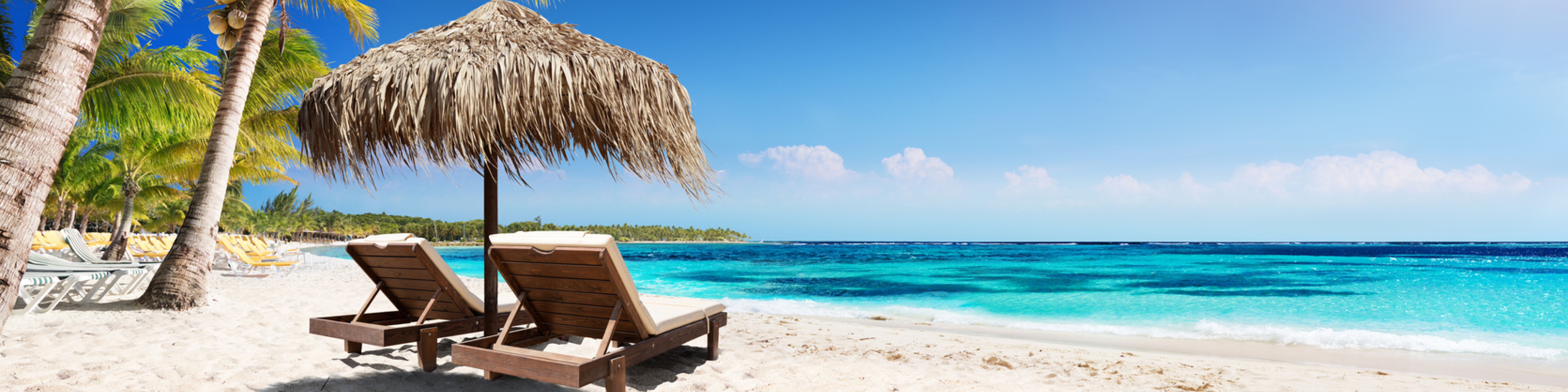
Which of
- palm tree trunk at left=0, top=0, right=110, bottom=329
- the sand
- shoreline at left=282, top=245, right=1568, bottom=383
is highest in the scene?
palm tree trunk at left=0, top=0, right=110, bottom=329

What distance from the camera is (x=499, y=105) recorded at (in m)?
3.10

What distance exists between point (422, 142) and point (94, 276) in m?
4.12

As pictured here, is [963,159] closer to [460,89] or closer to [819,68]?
[819,68]

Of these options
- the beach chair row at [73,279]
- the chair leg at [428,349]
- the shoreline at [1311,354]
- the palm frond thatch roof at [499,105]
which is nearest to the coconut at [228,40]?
the beach chair row at [73,279]

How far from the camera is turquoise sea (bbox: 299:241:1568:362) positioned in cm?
749

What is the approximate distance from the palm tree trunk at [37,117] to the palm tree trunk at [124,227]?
39.9 feet

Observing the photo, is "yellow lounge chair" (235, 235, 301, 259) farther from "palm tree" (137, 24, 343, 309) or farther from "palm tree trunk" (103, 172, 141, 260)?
"palm tree" (137, 24, 343, 309)

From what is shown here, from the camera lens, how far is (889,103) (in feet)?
102

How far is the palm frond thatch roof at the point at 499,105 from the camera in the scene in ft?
9.85

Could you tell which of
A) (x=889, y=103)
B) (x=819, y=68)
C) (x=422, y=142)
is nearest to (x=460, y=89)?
(x=422, y=142)

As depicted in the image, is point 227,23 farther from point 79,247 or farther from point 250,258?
point 250,258

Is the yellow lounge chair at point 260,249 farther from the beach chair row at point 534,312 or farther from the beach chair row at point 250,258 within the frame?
the beach chair row at point 534,312

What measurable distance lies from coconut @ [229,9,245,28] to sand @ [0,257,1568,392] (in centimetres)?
256

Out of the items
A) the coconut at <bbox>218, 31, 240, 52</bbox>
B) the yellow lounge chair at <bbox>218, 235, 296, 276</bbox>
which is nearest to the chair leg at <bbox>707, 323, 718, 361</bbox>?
the coconut at <bbox>218, 31, 240, 52</bbox>
